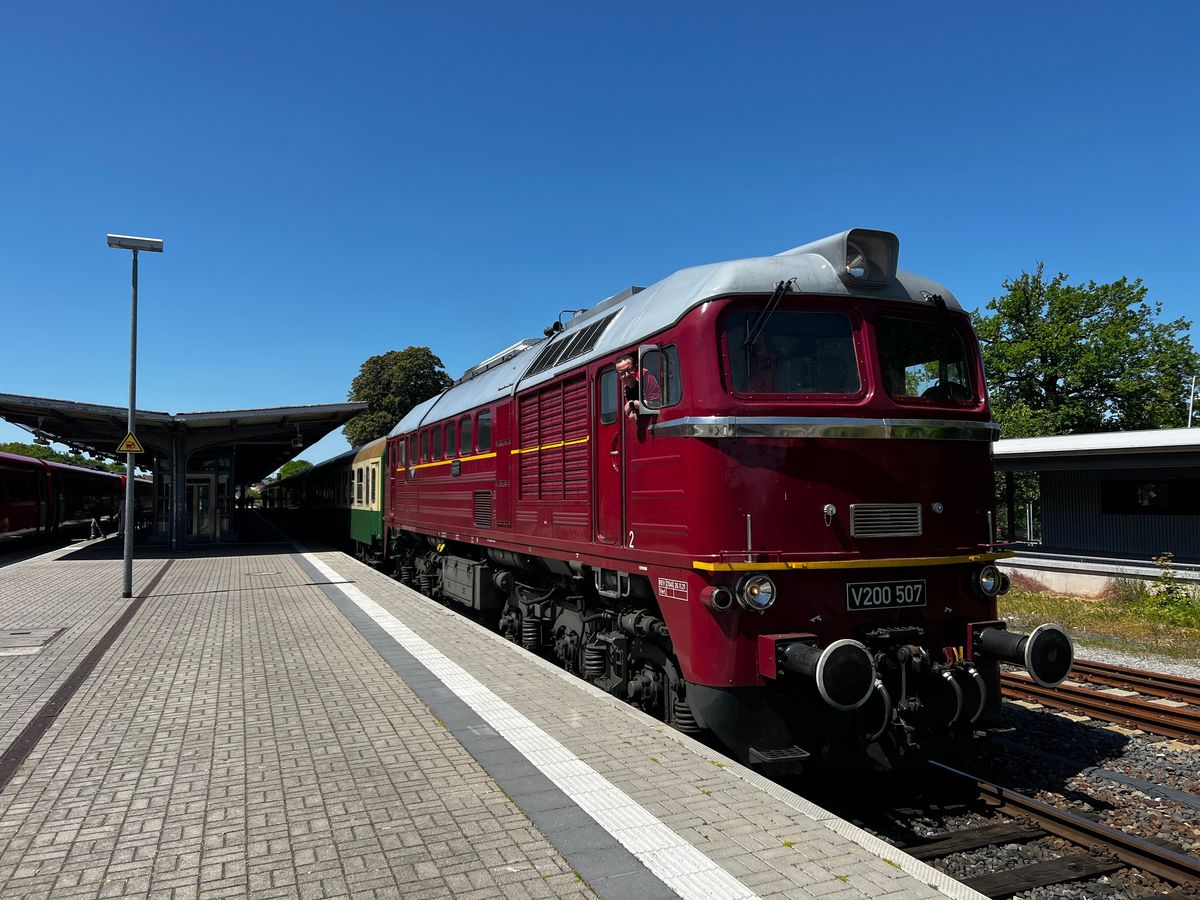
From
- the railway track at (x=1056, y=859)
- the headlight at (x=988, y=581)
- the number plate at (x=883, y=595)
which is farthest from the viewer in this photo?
the headlight at (x=988, y=581)

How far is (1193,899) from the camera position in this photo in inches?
159

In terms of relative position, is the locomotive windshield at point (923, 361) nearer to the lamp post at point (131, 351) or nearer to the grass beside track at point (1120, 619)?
the grass beside track at point (1120, 619)

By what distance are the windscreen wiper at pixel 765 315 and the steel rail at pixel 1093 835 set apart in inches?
131

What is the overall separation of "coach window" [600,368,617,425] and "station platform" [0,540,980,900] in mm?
2280

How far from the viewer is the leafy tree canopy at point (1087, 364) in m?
38.4

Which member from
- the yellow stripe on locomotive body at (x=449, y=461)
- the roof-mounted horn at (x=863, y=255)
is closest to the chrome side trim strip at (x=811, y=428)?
the roof-mounted horn at (x=863, y=255)

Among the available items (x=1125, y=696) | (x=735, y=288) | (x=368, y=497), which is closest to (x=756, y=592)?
(x=735, y=288)

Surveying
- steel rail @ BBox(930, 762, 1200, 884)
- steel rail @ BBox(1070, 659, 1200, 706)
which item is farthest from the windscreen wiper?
steel rail @ BBox(1070, 659, 1200, 706)

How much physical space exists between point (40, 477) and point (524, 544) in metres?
25.9

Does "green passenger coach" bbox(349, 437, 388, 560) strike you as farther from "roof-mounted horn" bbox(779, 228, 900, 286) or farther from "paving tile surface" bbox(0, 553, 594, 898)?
"roof-mounted horn" bbox(779, 228, 900, 286)

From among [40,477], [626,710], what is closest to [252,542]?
[40,477]

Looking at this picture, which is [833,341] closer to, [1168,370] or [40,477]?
[40,477]

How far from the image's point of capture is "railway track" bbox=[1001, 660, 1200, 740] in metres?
6.92

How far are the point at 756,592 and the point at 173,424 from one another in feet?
74.3
